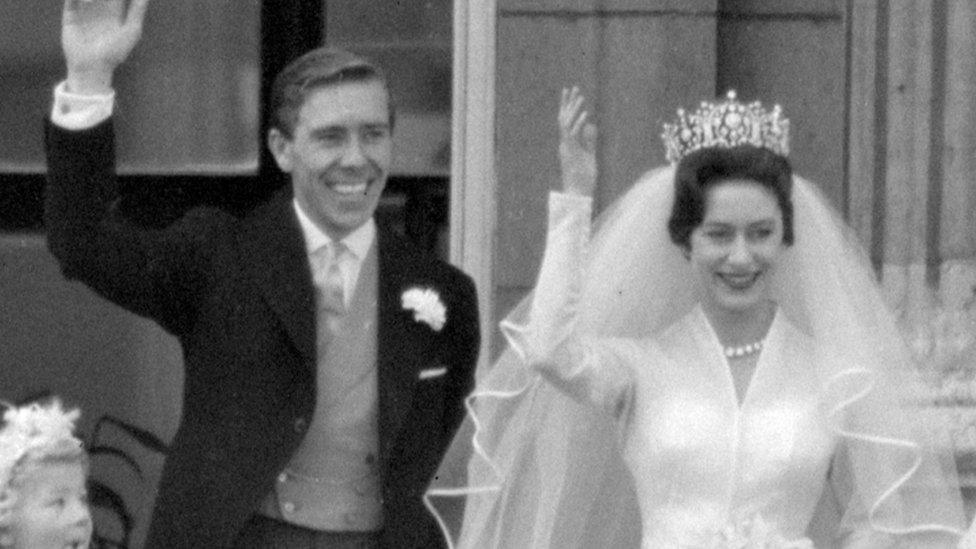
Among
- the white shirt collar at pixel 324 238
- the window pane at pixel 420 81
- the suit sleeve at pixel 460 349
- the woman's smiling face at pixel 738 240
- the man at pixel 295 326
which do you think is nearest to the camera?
the man at pixel 295 326

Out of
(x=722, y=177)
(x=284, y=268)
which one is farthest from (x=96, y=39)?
(x=722, y=177)

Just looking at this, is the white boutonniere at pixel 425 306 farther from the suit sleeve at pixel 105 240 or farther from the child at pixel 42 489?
the child at pixel 42 489

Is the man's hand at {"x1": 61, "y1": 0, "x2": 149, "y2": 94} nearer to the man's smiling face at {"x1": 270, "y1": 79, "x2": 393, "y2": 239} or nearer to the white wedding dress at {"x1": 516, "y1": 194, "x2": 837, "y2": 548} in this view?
the man's smiling face at {"x1": 270, "y1": 79, "x2": 393, "y2": 239}

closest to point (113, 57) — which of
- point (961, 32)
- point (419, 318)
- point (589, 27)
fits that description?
point (419, 318)

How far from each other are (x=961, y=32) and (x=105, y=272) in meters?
2.79

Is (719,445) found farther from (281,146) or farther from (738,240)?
(281,146)

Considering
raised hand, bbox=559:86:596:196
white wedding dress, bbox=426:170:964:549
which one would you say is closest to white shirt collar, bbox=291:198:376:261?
white wedding dress, bbox=426:170:964:549

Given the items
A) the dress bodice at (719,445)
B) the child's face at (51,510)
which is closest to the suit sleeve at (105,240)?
the child's face at (51,510)

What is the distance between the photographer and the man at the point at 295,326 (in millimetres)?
5656

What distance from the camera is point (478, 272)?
7.45m

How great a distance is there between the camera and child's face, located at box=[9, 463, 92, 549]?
223 inches

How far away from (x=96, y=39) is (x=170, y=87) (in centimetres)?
226

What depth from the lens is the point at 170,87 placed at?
25.6 feet

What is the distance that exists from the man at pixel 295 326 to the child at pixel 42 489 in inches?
7.0
